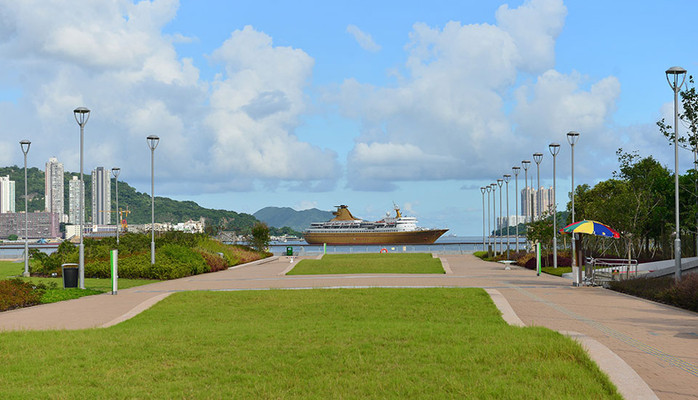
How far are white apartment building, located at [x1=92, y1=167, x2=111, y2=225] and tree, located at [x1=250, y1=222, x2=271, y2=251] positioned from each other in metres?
102

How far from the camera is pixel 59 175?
5969 inches

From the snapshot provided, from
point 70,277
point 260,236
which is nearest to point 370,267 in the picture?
point 70,277

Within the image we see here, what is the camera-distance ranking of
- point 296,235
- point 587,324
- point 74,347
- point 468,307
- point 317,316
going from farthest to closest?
point 296,235 < point 468,307 < point 317,316 < point 587,324 < point 74,347

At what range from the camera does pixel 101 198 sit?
513 ft

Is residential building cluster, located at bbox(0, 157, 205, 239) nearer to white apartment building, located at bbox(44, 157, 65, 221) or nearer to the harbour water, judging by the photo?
white apartment building, located at bbox(44, 157, 65, 221)

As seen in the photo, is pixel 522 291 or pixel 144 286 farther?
pixel 144 286

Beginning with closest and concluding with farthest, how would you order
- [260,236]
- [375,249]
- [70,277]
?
[70,277]
[260,236]
[375,249]

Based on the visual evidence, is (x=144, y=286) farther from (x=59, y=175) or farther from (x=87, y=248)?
(x=59, y=175)

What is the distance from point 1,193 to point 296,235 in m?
78.2

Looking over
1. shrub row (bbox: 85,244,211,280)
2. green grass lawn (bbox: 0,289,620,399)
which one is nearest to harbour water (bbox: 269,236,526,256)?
shrub row (bbox: 85,244,211,280)

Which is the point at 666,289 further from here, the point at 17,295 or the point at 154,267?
the point at 154,267

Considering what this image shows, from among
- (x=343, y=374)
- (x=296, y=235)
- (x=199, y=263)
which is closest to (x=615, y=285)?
(x=343, y=374)

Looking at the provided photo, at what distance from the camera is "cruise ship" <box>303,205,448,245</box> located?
11281cm

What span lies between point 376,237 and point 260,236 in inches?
2260
